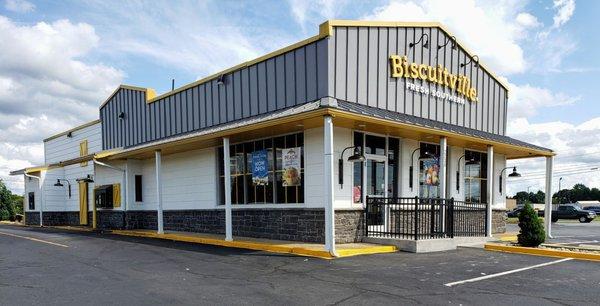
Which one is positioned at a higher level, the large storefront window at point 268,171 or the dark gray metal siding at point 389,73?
the dark gray metal siding at point 389,73

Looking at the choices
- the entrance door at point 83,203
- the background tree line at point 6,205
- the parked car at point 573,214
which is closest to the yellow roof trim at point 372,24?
the entrance door at point 83,203

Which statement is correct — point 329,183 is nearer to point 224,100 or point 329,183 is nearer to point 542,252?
point 542,252

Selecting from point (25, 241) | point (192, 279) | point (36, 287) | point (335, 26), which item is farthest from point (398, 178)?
point (25, 241)

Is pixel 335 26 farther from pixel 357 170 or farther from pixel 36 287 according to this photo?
pixel 36 287

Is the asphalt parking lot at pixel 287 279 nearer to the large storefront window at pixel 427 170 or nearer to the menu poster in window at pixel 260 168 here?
the menu poster in window at pixel 260 168

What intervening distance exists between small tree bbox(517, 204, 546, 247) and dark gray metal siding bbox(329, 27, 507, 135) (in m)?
4.19

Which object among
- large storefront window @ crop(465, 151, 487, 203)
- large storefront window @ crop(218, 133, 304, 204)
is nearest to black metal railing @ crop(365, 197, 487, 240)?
large storefront window @ crop(218, 133, 304, 204)

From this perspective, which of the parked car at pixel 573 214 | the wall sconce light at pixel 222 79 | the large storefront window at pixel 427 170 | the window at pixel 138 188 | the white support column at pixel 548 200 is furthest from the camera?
the parked car at pixel 573 214

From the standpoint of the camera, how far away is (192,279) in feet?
26.1

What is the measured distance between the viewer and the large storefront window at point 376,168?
12758 mm

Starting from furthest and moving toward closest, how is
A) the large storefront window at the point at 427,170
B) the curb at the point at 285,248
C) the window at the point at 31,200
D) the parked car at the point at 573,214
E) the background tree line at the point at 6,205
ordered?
1. the background tree line at the point at 6,205
2. the parked car at the point at 573,214
3. the window at the point at 31,200
4. the large storefront window at the point at 427,170
5. the curb at the point at 285,248

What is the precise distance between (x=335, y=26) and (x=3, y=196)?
39.8m

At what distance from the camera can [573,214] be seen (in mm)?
36750

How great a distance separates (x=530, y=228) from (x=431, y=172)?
3.55 metres
